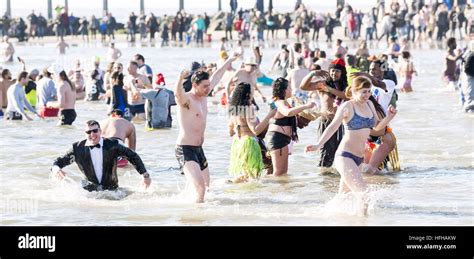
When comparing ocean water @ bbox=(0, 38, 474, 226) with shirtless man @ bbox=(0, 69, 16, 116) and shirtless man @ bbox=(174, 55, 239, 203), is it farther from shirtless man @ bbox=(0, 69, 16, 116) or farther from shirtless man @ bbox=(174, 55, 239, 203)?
shirtless man @ bbox=(0, 69, 16, 116)

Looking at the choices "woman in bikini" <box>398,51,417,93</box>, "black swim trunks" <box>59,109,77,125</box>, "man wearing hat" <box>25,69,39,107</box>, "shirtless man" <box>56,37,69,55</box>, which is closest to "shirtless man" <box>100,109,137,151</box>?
"black swim trunks" <box>59,109,77,125</box>

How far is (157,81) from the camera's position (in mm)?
18953

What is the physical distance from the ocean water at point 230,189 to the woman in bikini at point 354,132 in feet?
1.43

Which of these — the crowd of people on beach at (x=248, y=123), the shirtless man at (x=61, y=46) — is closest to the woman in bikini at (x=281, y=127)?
the crowd of people on beach at (x=248, y=123)

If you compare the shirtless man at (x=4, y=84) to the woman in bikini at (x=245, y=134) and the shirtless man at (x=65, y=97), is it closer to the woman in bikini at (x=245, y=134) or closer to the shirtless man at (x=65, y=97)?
the shirtless man at (x=65, y=97)

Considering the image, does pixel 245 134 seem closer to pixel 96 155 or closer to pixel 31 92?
pixel 96 155

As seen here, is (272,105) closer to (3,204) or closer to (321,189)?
(321,189)

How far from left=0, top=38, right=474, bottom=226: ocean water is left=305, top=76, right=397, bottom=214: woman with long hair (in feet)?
1.43

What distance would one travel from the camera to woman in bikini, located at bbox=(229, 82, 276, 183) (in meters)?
12.9

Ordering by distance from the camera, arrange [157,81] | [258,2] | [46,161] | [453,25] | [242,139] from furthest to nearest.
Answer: [258,2] → [453,25] → [157,81] → [46,161] → [242,139]

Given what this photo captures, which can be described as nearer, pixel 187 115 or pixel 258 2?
pixel 187 115
